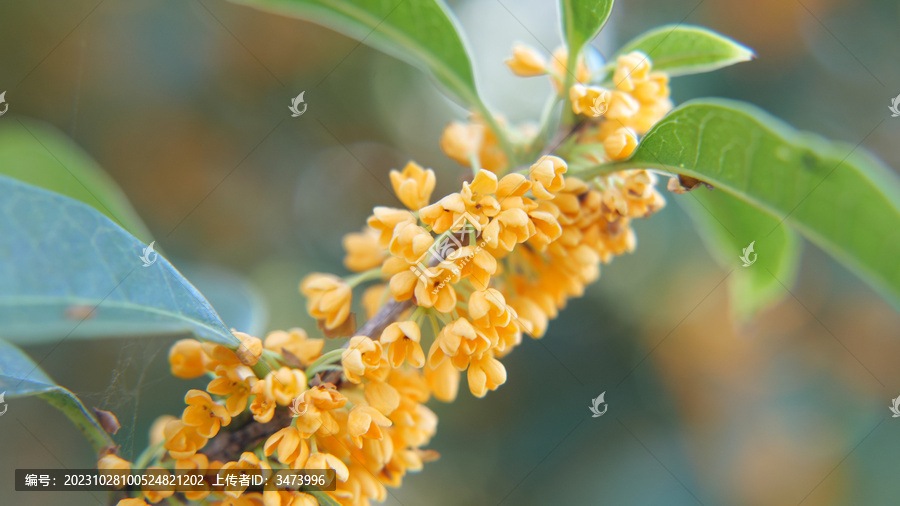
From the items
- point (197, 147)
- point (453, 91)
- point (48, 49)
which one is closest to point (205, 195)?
point (197, 147)

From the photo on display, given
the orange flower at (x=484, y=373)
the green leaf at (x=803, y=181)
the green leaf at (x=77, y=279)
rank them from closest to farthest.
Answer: the green leaf at (x=77, y=279) → the green leaf at (x=803, y=181) → the orange flower at (x=484, y=373)

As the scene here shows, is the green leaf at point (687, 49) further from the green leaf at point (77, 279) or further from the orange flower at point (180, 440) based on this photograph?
the orange flower at point (180, 440)

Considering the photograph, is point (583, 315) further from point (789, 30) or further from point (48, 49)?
point (48, 49)

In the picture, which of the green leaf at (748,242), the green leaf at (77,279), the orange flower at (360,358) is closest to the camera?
the green leaf at (77,279)

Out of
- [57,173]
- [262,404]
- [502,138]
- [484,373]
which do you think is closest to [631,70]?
[502,138]

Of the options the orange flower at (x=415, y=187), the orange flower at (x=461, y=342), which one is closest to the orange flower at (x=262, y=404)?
the orange flower at (x=461, y=342)

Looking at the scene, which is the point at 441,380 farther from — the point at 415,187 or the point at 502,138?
the point at 502,138
